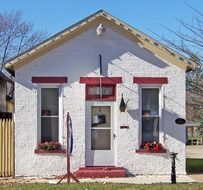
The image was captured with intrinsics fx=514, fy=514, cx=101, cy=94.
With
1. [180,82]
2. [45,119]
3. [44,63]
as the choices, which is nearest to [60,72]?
[44,63]

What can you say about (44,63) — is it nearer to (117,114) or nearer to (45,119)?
(45,119)

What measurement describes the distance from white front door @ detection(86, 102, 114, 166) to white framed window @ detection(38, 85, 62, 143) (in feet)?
3.25

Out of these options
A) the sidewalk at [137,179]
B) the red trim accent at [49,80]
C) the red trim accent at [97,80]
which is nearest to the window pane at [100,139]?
the sidewalk at [137,179]

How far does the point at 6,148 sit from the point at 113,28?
5283mm

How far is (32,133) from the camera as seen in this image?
54.9ft

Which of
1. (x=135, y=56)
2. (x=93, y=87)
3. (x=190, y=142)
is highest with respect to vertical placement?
(x=135, y=56)

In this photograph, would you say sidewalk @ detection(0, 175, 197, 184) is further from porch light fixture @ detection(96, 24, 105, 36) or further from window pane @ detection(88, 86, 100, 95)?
porch light fixture @ detection(96, 24, 105, 36)

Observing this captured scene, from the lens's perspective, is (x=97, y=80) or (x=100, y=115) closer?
(x=97, y=80)

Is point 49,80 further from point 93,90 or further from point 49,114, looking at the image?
point 93,90

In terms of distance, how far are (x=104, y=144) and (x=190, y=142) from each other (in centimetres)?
2926

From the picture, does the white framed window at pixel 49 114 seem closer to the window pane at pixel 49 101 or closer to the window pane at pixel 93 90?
the window pane at pixel 49 101

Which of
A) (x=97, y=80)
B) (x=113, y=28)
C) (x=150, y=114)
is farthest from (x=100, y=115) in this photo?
(x=113, y=28)

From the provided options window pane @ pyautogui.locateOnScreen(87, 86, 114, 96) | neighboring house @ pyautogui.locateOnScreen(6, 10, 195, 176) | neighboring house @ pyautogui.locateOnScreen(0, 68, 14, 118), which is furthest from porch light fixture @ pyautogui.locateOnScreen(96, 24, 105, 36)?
neighboring house @ pyautogui.locateOnScreen(0, 68, 14, 118)

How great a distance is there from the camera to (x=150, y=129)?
17.1m
